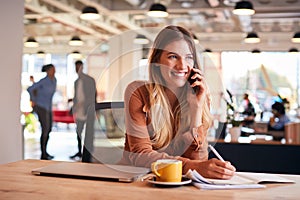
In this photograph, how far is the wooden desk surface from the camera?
1.39 metres

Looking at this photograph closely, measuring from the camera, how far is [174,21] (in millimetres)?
12289

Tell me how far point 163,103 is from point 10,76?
2.94 metres

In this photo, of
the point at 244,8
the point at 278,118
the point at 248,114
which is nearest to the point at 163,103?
the point at 248,114

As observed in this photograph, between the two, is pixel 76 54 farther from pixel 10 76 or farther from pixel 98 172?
pixel 98 172

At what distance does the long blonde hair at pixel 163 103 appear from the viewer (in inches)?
69.4

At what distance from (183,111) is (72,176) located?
18.7 inches

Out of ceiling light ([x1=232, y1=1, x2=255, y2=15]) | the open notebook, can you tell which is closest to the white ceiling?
ceiling light ([x1=232, y1=1, x2=255, y2=15])

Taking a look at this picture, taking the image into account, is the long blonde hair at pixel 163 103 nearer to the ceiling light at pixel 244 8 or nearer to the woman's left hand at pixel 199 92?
the woman's left hand at pixel 199 92

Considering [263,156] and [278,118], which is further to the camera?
[278,118]

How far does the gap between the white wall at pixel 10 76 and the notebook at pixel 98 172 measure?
105 inches

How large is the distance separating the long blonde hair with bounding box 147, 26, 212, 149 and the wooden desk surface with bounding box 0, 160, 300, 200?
266 millimetres

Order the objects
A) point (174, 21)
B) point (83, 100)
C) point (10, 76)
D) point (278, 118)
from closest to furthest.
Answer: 1. point (83, 100)
2. point (10, 76)
3. point (278, 118)
4. point (174, 21)

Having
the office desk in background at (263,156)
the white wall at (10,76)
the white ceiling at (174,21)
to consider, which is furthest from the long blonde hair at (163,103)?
the white ceiling at (174,21)

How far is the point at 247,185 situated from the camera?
59.9 inches
